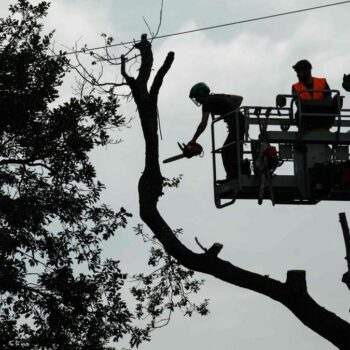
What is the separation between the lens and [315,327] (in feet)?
38.6

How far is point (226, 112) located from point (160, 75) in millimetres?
1999

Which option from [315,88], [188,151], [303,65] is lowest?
[188,151]

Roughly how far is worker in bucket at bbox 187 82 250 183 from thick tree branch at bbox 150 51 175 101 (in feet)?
4.35

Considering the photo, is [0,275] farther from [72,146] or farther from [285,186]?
[285,186]

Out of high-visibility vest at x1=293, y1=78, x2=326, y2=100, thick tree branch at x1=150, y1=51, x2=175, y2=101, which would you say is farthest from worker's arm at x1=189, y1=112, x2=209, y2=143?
high-visibility vest at x1=293, y1=78, x2=326, y2=100

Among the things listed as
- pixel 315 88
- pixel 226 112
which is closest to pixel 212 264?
pixel 226 112

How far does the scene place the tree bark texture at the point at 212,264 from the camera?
11.7m

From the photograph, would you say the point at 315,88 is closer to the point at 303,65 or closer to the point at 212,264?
the point at 303,65

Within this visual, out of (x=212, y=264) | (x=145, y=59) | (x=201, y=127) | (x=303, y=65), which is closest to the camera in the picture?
(x=212, y=264)

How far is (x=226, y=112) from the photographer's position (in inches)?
564

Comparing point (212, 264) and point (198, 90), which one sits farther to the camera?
point (198, 90)

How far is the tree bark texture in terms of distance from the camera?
462 inches

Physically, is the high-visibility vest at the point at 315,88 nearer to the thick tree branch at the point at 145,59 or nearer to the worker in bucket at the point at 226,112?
the worker in bucket at the point at 226,112

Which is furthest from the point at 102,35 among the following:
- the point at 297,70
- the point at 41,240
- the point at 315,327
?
the point at 315,327
